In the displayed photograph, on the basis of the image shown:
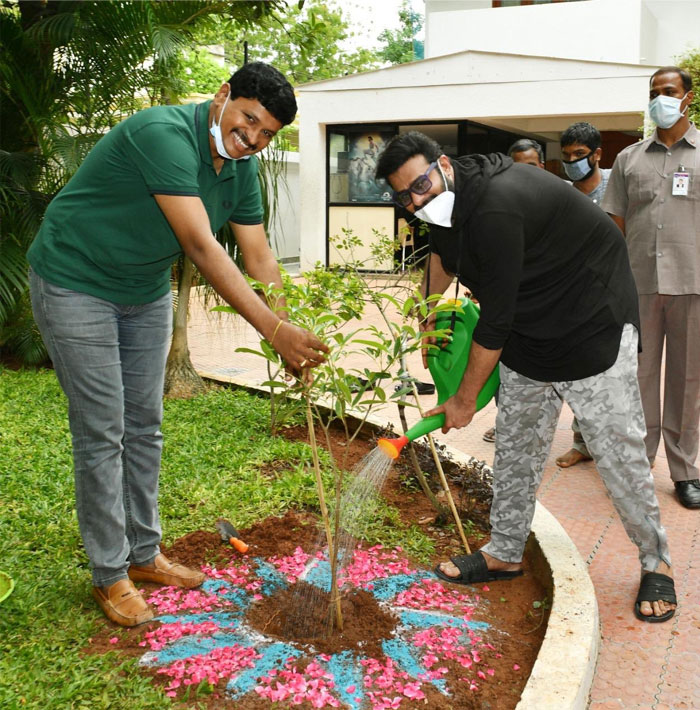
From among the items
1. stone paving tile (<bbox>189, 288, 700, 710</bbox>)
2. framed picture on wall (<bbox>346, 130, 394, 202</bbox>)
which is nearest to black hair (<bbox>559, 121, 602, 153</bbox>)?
stone paving tile (<bbox>189, 288, 700, 710</bbox>)

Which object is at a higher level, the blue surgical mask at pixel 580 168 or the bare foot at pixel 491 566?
the blue surgical mask at pixel 580 168

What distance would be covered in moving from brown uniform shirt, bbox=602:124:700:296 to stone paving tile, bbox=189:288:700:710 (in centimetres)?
119

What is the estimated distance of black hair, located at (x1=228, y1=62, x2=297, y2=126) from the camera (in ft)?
8.67

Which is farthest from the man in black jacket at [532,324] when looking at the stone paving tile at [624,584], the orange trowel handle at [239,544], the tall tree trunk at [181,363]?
the tall tree trunk at [181,363]

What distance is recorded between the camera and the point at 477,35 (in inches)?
683

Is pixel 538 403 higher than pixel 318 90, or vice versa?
pixel 318 90

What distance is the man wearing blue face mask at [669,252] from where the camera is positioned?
4223mm

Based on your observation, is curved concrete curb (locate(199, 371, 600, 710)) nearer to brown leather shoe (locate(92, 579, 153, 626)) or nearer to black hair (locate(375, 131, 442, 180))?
brown leather shoe (locate(92, 579, 153, 626))

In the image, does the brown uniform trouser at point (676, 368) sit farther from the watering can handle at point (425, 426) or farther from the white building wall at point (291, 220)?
the white building wall at point (291, 220)

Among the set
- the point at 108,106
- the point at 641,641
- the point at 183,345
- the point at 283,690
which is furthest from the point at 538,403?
the point at 108,106

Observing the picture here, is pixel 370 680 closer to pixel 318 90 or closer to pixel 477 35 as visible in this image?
pixel 318 90

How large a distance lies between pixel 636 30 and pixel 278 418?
44.7ft

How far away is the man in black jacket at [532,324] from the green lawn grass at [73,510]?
76 centimetres

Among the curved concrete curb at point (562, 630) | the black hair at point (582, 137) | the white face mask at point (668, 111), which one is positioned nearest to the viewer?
the curved concrete curb at point (562, 630)
